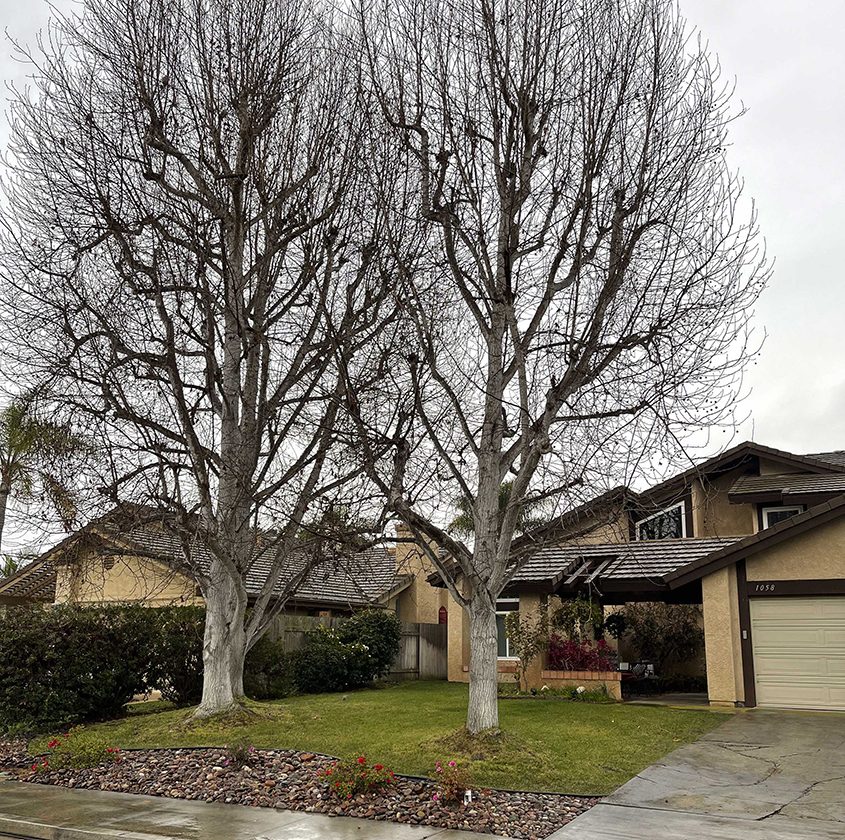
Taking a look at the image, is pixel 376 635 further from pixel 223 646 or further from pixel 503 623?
pixel 223 646

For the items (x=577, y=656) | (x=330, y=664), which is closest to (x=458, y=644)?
(x=330, y=664)

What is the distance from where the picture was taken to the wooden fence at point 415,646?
22109 mm

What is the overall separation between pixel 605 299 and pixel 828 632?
9912 millimetres

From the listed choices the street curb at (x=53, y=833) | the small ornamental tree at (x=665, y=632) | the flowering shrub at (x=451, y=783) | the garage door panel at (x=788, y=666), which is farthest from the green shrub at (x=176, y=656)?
the small ornamental tree at (x=665, y=632)

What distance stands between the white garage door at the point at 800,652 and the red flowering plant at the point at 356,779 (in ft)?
33.3

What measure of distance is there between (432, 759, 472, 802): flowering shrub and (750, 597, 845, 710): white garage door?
9.77 metres

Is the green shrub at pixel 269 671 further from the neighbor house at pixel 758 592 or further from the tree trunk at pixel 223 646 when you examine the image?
the neighbor house at pixel 758 592

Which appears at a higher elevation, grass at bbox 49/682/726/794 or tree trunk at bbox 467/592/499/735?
tree trunk at bbox 467/592/499/735

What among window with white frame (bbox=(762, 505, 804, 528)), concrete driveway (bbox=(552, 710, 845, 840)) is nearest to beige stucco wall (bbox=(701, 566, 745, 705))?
concrete driveway (bbox=(552, 710, 845, 840))

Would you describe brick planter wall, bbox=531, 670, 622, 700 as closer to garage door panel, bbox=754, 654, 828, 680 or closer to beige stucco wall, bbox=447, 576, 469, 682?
garage door panel, bbox=754, 654, 828, 680

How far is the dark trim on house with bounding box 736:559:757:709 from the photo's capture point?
17.7 m

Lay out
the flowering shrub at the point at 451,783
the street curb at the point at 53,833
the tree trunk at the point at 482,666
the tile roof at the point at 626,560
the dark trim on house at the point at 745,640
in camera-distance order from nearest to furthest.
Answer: the street curb at the point at 53,833, the flowering shrub at the point at 451,783, the tree trunk at the point at 482,666, the dark trim on house at the point at 745,640, the tile roof at the point at 626,560

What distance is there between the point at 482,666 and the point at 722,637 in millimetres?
8083

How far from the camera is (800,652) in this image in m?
17.5
